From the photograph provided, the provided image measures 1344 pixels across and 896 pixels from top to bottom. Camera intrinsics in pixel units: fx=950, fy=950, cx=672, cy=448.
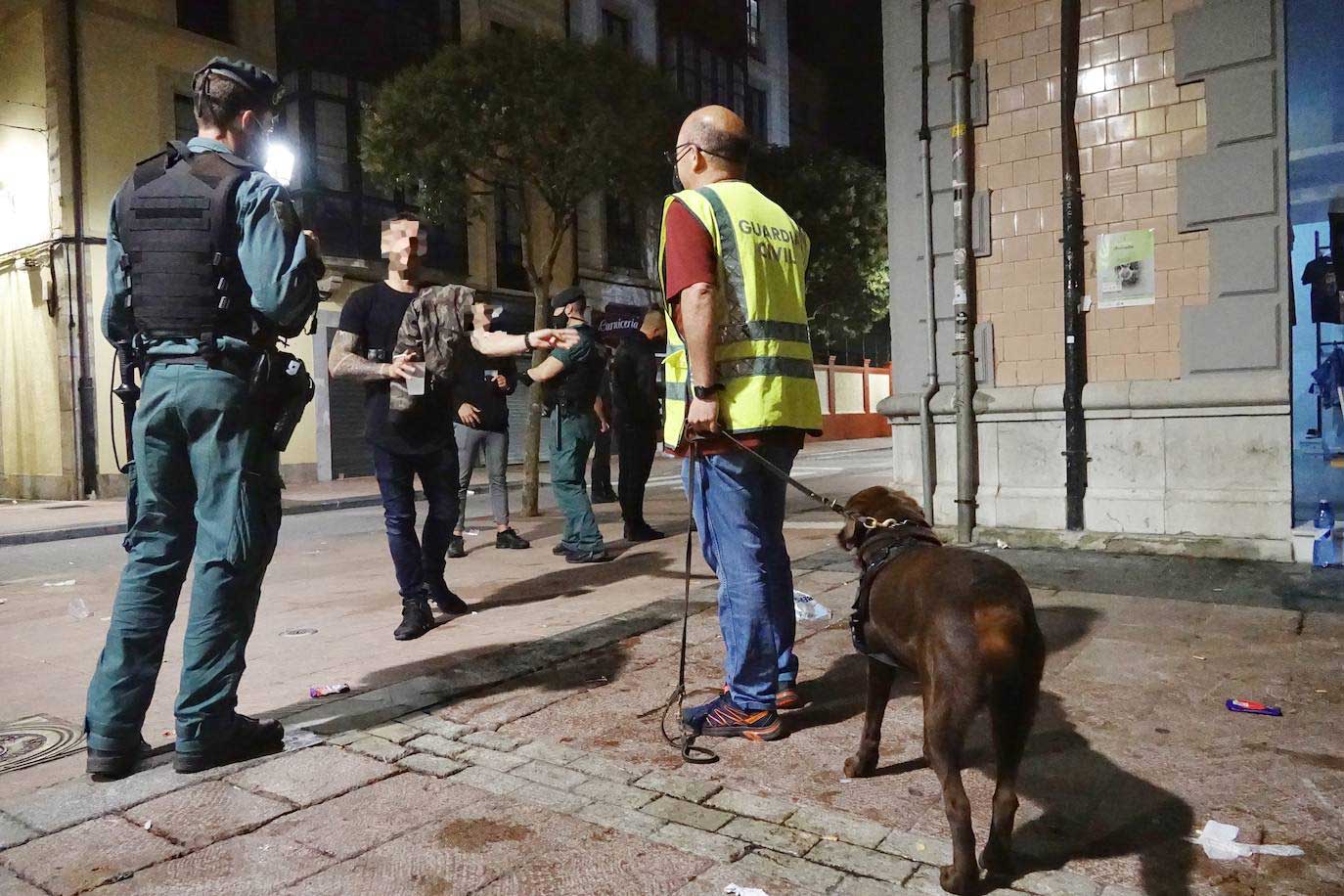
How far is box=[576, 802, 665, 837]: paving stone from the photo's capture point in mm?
2389

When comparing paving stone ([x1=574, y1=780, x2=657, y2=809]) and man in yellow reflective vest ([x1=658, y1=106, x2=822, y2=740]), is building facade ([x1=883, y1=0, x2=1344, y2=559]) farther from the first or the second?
paving stone ([x1=574, y1=780, x2=657, y2=809])

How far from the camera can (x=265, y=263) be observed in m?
2.84

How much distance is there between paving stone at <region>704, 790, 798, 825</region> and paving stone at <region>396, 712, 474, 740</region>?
0.98 meters

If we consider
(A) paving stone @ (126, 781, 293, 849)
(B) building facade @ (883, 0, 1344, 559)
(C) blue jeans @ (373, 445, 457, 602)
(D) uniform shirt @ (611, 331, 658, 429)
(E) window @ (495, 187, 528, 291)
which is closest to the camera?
(A) paving stone @ (126, 781, 293, 849)

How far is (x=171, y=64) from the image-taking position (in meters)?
16.7

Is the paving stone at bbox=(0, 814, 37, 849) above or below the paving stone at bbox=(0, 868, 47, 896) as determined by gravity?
above

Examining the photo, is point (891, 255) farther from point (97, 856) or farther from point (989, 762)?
point (97, 856)

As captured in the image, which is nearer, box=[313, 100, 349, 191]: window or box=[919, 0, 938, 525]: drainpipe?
box=[919, 0, 938, 525]: drainpipe

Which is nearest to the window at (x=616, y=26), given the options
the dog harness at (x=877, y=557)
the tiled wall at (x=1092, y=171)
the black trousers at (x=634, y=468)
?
the black trousers at (x=634, y=468)

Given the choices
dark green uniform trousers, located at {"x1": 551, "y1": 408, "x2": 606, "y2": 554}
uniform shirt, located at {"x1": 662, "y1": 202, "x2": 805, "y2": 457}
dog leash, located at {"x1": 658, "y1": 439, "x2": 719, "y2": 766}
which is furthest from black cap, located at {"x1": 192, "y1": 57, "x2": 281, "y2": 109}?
dark green uniform trousers, located at {"x1": 551, "y1": 408, "x2": 606, "y2": 554}

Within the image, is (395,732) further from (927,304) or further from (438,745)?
(927,304)

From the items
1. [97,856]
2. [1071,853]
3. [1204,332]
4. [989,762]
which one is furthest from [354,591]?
[1204,332]

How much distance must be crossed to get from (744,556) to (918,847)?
3.51 feet

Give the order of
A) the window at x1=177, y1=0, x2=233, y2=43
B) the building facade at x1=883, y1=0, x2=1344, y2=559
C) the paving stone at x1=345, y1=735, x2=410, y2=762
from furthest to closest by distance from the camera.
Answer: the window at x1=177, y1=0, x2=233, y2=43
the building facade at x1=883, y1=0, x2=1344, y2=559
the paving stone at x1=345, y1=735, x2=410, y2=762
